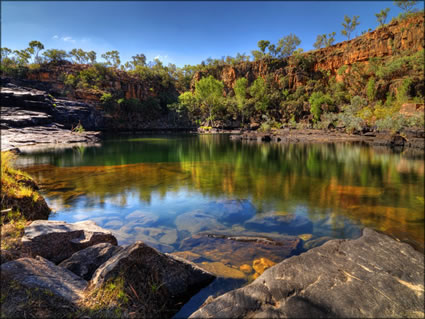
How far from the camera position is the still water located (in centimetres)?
523

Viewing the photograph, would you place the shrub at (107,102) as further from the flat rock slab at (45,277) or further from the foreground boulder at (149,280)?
the foreground boulder at (149,280)

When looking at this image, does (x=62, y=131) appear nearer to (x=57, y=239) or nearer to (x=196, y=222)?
(x=196, y=222)

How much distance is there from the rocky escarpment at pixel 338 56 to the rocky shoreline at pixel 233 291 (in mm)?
58475

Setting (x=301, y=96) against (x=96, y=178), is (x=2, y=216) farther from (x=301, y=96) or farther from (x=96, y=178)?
(x=301, y=96)

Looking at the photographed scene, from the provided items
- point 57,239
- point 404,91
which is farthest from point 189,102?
point 57,239

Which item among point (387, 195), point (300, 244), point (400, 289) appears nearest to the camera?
point (400, 289)

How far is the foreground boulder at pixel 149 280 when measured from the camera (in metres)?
2.93

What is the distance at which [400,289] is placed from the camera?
3166 millimetres

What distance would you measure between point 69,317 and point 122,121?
6825 centimetres

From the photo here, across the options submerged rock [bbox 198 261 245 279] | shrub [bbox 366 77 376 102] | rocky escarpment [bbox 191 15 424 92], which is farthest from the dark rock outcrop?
rocky escarpment [bbox 191 15 424 92]

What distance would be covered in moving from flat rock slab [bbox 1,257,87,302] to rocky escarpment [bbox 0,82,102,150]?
1230 inches

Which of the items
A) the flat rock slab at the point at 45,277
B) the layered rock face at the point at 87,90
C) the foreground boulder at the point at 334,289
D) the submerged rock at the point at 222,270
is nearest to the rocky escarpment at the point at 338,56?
the layered rock face at the point at 87,90

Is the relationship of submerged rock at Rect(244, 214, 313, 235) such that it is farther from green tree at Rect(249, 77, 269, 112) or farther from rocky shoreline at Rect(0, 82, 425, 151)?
green tree at Rect(249, 77, 269, 112)

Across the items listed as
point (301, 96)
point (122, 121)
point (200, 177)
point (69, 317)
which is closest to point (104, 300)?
point (69, 317)
